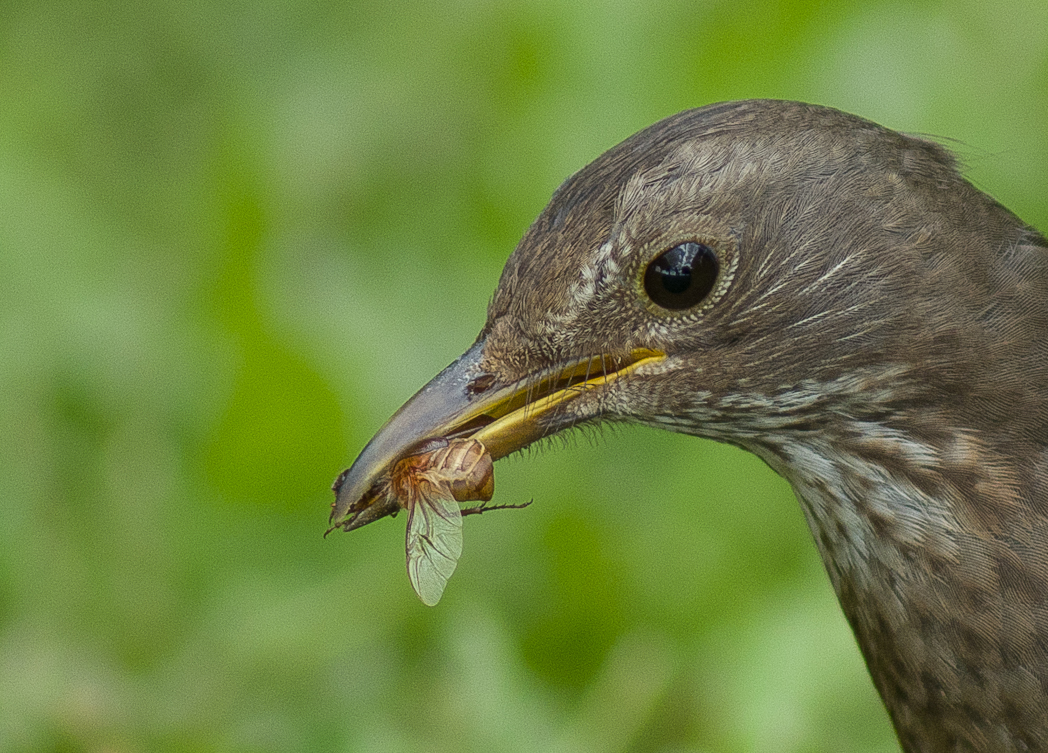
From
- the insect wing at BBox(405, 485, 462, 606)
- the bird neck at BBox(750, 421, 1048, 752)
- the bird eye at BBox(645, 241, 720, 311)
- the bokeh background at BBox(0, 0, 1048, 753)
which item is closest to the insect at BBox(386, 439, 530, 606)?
the insect wing at BBox(405, 485, 462, 606)

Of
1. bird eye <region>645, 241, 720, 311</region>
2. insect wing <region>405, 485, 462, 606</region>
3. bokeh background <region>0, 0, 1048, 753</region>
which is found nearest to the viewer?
bird eye <region>645, 241, 720, 311</region>

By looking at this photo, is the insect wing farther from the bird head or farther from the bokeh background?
the bokeh background

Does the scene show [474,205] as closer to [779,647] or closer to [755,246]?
[779,647]

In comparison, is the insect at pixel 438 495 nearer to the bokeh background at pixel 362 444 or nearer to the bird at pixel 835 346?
the bird at pixel 835 346

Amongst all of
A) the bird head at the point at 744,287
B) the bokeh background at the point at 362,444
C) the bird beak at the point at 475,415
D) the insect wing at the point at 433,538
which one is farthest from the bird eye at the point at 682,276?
the bokeh background at the point at 362,444

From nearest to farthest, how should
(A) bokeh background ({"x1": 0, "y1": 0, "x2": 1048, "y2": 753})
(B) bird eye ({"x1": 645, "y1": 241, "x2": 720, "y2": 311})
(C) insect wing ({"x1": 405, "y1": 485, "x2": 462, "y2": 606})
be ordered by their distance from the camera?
(B) bird eye ({"x1": 645, "y1": 241, "x2": 720, "y2": 311})
(C) insect wing ({"x1": 405, "y1": 485, "x2": 462, "y2": 606})
(A) bokeh background ({"x1": 0, "y1": 0, "x2": 1048, "y2": 753})

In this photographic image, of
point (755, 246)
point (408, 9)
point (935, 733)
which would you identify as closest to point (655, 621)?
point (935, 733)

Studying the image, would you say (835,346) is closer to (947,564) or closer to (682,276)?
(682,276)
